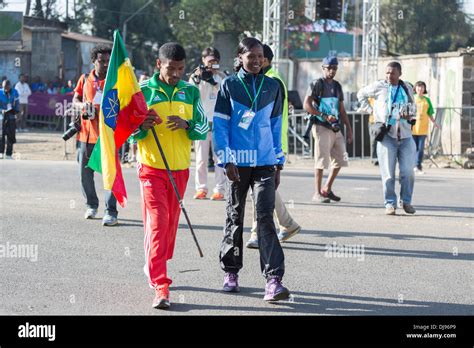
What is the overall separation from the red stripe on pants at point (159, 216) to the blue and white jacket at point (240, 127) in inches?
16.8

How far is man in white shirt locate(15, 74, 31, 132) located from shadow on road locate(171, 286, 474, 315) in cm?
2748

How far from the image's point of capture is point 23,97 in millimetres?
34031

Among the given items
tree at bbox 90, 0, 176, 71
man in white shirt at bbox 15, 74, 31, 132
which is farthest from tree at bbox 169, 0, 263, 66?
man in white shirt at bbox 15, 74, 31, 132

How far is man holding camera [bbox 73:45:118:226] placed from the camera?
1073 cm

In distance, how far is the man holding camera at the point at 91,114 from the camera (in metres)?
10.7

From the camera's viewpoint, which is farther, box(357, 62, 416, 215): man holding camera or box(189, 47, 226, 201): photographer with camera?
box(189, 47, 226, 201): photographer with camera

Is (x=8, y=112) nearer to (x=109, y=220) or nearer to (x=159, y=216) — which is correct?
(x=109, y=220)

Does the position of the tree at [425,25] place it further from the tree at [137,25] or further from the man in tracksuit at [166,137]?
the man in tracksuit at [166,137]

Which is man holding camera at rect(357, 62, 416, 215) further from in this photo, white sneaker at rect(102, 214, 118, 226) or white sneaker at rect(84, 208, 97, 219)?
white sneaker at rect(84, 208, 97, 219)

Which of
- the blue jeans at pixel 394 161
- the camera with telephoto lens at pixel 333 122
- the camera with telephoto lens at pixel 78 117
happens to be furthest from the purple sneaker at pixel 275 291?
the camera with telephoto lens at pixel 333 122

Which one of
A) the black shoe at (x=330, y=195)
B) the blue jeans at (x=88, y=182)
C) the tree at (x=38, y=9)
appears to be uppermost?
the tree at (x=38, y=9)
